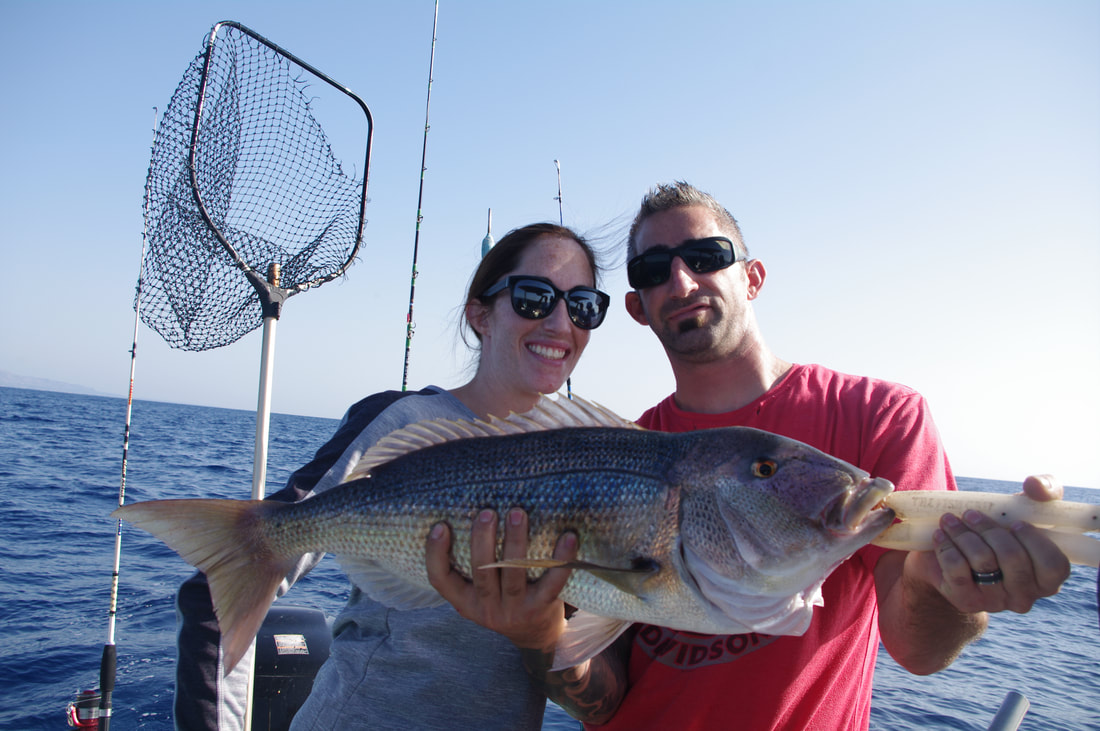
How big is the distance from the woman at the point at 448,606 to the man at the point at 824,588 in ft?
0.88

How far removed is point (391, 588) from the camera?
7.81 ft

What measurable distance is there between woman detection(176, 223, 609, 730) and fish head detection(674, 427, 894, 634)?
99 centimetres

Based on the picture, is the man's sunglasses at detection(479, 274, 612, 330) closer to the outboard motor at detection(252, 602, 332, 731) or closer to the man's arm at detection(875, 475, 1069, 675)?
the man's arm at detection(875, 475, 1069, 675)

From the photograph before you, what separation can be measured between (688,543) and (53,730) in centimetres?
782

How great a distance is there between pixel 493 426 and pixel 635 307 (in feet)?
4.80

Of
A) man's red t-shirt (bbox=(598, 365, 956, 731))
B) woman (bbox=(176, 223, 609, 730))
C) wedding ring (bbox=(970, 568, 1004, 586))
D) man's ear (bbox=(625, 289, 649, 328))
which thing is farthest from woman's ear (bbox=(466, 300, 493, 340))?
wedding ring (bbox=(970, 568, 1004, 586))

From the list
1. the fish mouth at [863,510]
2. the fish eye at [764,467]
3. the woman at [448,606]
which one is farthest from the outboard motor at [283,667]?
the fish mouth at [863,510]

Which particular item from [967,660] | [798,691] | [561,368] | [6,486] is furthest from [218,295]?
[6,486]

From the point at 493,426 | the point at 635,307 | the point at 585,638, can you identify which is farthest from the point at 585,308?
the point at 585,638

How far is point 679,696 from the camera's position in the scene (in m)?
2.46

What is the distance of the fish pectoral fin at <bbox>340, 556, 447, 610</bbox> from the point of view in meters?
2.37

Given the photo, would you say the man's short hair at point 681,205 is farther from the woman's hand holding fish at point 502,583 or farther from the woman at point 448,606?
the woman's hand holding fish at point 502,583

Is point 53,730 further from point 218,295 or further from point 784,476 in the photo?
point 784,476

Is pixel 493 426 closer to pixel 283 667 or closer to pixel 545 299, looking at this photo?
pixel 545 299
